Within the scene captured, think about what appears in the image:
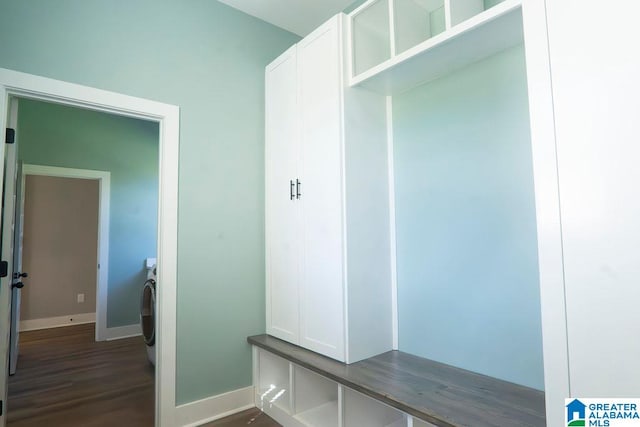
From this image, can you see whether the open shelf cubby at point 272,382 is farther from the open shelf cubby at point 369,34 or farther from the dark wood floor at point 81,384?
the open shelf cubby at point 369,34

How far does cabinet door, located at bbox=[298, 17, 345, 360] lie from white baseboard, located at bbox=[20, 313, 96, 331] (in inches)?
180

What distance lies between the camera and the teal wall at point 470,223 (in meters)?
1.63

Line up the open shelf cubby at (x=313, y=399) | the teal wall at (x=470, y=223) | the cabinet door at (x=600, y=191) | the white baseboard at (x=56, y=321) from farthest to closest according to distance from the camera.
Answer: the white baseboard at (x=56, y=321) < the open shelf cubby at (x=313, y=399) < the teal wall at (x=470, y=223) < the cabinet door at (x=600, y=191)

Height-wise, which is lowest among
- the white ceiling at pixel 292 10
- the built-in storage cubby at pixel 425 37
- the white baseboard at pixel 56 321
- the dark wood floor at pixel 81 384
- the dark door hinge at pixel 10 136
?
the dark wood floor at pixel 81 384

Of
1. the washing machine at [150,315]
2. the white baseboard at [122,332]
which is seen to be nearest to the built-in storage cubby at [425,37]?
the washing machine at [150,315]

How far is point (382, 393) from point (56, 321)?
5.34 metres

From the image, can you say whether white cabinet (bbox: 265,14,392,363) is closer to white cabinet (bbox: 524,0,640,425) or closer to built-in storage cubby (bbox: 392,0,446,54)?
built-in storage cubby (bbox: 392,0,446,54)

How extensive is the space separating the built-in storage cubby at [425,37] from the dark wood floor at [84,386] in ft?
7.56

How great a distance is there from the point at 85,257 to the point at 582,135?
610cm

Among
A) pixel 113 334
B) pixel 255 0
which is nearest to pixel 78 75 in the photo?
pixel 255 0

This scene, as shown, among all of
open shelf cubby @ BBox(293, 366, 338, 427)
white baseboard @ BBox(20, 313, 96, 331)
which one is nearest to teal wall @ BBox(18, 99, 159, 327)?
white baseboard @ BBox(20, 313, 96, 331)

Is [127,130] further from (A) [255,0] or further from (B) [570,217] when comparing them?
(B) [570,217]

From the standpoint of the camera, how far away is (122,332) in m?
4.41

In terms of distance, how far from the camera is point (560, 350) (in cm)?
112
